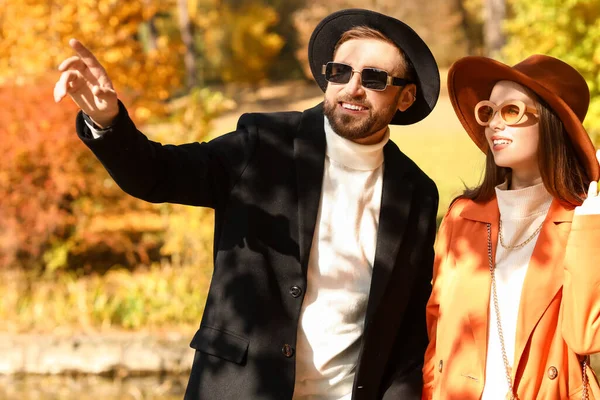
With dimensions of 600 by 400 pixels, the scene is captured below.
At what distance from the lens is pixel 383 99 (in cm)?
323

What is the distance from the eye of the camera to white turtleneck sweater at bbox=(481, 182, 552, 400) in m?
2.89

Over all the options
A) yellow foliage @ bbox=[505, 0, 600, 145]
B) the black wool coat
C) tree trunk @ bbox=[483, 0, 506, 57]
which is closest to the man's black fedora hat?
the black wool coat

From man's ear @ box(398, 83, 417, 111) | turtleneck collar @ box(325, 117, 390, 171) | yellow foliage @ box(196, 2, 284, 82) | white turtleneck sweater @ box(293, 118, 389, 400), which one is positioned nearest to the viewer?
white turtleneck sweater @ box(293, 118, 389, 400)

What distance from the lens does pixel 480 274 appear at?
2982 millimetres

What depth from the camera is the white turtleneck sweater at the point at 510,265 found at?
2895 mm

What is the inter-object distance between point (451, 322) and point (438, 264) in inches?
10.1

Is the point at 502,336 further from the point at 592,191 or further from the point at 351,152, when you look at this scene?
the point at 351,152

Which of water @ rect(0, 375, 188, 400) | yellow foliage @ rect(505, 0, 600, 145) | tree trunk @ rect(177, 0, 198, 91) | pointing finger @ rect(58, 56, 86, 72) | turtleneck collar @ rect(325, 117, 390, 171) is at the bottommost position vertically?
water @ rect(0, 375, 188, 400)

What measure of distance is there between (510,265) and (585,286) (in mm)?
335

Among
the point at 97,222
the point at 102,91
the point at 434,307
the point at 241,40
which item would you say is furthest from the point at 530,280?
the point at 241,40

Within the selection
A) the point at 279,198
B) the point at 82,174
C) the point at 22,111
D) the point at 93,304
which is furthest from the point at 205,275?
the point at 279,198

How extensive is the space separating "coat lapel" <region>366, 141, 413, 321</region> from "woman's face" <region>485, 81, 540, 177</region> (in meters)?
0.41

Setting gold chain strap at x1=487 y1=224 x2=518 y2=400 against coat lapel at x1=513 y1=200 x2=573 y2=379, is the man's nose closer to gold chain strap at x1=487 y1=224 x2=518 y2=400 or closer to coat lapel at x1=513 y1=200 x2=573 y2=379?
gold chain strap at x1=487 y1=224 x2=518 y2=400

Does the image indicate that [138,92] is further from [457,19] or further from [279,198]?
[457,19]
